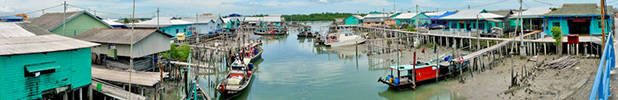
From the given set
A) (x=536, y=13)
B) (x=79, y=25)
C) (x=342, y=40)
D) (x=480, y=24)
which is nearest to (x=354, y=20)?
(x=342, y=40)

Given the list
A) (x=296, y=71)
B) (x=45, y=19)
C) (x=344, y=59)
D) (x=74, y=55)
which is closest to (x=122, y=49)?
(x=74, y=55)

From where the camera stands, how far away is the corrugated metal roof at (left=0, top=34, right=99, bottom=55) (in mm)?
10320

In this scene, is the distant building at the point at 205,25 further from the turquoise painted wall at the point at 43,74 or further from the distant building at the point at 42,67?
the turquoise painted wall at the point at 43,74

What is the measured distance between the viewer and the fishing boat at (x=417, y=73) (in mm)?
16484

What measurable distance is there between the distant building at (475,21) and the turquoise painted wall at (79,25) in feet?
85.2

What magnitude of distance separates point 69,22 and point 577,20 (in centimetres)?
3121

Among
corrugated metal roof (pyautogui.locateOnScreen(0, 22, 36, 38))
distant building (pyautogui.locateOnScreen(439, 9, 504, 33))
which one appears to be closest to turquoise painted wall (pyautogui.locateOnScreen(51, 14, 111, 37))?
corrugated metal roof (pyautogui.locateOnScreen(0, 22, 36, 38))

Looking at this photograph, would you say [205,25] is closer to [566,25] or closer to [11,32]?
[11,32]

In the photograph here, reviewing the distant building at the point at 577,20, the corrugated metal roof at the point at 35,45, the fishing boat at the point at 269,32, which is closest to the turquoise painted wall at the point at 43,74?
the corrugated metal roof at the point at 35,45

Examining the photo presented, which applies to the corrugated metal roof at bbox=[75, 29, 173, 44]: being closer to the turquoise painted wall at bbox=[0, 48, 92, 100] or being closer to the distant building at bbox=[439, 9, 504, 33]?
the turquoise painted wall at bbox=[0, 48, 92, 100]

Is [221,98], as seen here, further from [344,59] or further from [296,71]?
[344,59]

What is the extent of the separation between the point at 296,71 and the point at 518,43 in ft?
48.5

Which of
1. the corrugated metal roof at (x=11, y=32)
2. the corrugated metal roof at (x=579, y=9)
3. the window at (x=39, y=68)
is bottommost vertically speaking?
the window at (x=39, y=68)

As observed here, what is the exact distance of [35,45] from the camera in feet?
36.9
